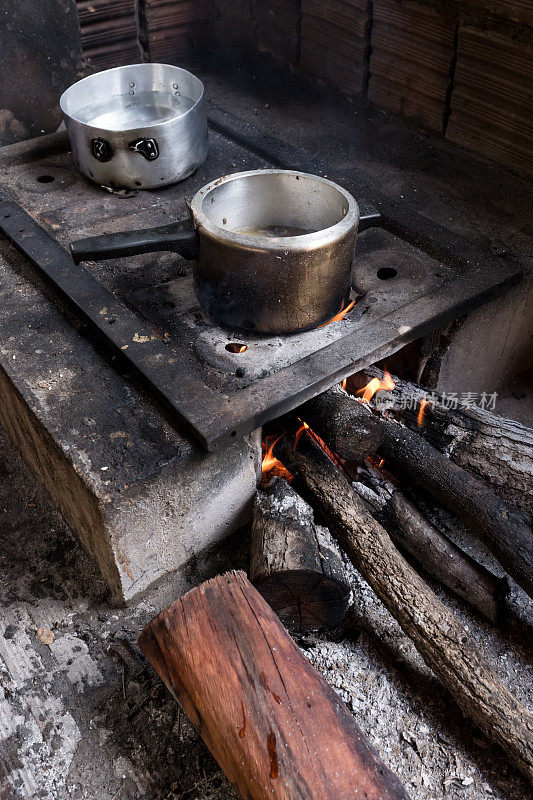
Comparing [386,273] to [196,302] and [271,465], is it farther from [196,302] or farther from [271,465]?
[271,465]

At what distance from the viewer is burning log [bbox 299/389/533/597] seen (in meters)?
2.04

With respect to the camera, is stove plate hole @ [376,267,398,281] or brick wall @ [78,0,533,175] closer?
stove plate hole @ [376,267,398,281]

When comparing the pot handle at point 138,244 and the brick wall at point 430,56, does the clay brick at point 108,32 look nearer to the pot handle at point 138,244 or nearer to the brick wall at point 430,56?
the brick wall at point 430,56

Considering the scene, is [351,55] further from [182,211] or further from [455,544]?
[455,544]

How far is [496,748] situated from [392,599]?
449 mm

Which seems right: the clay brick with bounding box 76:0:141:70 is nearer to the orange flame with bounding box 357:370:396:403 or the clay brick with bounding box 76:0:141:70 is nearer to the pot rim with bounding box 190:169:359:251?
the pot rim with bounding box 190:169:359:251

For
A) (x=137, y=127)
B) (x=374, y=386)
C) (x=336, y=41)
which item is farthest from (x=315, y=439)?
(x=336, y=41)

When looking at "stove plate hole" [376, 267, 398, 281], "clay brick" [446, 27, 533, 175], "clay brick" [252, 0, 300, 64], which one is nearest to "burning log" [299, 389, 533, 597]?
"stove plate hole" [376, 267, 398, 281]

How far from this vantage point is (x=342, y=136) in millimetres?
3471

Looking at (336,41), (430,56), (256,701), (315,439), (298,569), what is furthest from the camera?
(336,41)

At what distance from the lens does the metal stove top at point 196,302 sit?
205cm

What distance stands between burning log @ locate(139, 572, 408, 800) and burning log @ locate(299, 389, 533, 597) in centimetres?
68

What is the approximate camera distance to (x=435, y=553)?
2160mm

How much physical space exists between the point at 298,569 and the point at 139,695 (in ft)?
1.86
